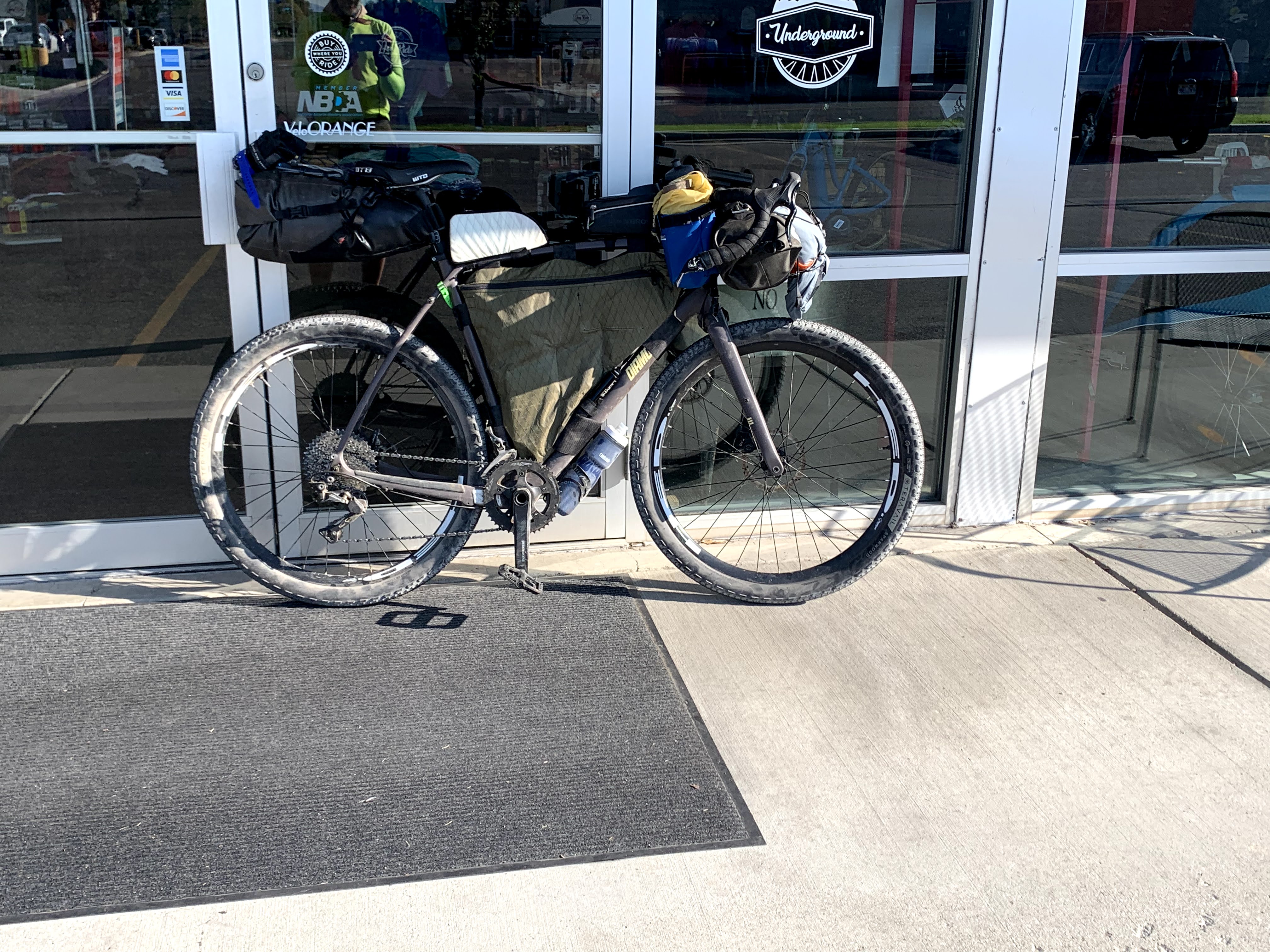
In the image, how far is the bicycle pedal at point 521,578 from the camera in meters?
3.64

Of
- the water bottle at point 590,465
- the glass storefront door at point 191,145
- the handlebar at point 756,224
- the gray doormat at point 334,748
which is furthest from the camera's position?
the water bottle at point 590,465

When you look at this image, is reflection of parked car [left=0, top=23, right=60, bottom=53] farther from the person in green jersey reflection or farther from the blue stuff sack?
the blue stuff sack

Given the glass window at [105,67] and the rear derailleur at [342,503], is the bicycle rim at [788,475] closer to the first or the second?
the rear derailleur at [342,503]

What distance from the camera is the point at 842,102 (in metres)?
3.94

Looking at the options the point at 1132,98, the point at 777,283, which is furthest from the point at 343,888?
the point at 1132,98

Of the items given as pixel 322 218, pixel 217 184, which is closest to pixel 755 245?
pixel 322 218

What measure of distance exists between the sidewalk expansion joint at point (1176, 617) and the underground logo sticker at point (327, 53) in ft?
9.72

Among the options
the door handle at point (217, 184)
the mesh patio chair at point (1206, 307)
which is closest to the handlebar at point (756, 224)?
the door handle at point (217, 184)

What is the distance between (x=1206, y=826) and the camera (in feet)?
9.02

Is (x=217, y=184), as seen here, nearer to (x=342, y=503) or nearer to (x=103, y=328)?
(x=103, y=328)

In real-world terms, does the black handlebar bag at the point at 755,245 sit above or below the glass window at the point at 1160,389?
above

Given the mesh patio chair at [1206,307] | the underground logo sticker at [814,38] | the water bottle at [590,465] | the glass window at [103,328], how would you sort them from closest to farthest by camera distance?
the glass window at [103,328], the water bottle at [590,465], the underground logo sticker at [814,38], the mesh patio chair at [1206,307]

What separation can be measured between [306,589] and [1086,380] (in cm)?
295

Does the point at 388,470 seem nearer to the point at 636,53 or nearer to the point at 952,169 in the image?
the point at 636,53
